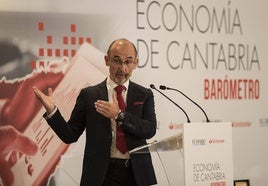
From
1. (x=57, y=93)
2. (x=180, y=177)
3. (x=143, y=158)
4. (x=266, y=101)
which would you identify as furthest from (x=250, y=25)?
(x=143, y=158)

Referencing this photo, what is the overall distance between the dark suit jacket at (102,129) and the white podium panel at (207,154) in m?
0.45

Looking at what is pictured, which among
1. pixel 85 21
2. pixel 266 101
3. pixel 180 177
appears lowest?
pixel 180 177

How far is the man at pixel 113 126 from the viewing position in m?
2.72

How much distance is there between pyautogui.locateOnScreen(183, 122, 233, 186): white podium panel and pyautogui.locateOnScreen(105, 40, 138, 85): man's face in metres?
0.73

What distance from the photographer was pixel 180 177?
4258 millimetres

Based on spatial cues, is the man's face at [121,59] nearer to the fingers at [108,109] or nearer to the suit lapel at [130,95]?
the suit lapel at [130,95]

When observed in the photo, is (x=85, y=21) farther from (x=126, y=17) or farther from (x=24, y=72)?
(x=24, y=72)

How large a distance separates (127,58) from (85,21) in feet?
3.62

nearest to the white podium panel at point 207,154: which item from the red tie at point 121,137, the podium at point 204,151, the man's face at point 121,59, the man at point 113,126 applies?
the podium at point 204,151

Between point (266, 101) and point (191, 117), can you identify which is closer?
point (191, 117)

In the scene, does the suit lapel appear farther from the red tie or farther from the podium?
the podium

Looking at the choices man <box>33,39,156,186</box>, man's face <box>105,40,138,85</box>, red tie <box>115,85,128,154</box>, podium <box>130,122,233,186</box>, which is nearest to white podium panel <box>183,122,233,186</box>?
podium <box>130,122,233,186</box>

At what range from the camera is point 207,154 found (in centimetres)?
233

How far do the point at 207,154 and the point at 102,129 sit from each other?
73 centimetres
